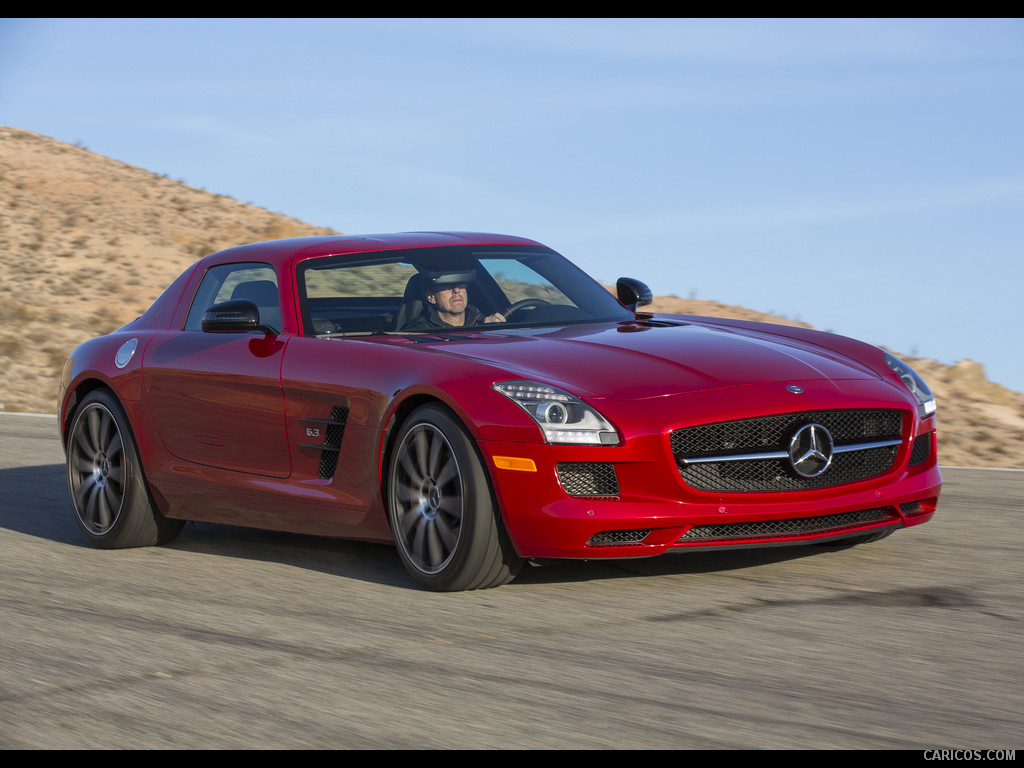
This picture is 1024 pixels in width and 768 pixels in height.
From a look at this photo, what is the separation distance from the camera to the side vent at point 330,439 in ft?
20.4

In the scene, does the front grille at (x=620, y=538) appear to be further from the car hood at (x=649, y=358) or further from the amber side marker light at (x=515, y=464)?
the car hood at (x=649, y=358)

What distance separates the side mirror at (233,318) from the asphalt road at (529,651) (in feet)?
3.58

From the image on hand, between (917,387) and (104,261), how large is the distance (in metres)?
31.5

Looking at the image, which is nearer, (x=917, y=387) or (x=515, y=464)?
(x=515, y=464)

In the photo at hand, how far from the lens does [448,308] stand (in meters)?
6.93

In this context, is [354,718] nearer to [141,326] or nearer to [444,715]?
[444,715]

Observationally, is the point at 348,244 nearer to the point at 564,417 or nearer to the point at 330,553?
the point at 330,553

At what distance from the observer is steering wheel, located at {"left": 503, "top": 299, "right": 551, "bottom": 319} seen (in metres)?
7.03

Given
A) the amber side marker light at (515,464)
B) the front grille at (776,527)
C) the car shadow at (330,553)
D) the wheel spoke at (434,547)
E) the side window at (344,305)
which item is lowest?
the car shadow at (330,553)

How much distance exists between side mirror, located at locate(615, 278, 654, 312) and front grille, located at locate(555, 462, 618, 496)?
97.3 inches

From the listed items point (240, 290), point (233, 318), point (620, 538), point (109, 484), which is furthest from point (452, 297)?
point (109, 484)

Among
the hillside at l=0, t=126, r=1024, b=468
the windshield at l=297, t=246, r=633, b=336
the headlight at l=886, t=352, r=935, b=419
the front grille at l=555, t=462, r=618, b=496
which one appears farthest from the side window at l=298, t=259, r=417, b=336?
the hillside at l=0, t=126, r=1024, b=468

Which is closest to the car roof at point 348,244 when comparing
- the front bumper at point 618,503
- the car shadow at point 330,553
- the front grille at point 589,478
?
the car shadow at point 330,553

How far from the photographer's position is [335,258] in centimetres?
706
